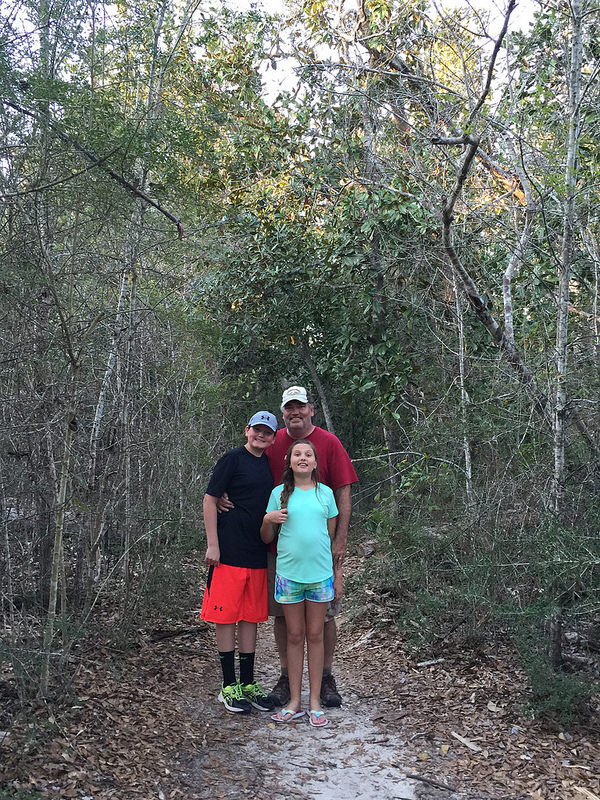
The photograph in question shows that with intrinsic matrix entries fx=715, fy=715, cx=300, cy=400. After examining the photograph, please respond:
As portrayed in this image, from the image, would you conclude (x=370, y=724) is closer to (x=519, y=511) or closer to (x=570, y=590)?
(x=570, y=590)

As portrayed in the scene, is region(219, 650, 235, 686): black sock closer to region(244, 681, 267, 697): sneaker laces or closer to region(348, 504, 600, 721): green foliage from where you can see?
region(244, 681, 267, 697): sneaker laces

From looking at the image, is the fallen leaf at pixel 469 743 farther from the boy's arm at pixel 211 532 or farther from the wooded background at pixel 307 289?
the boy's arm at pixel 211 532

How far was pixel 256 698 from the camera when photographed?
4406mm

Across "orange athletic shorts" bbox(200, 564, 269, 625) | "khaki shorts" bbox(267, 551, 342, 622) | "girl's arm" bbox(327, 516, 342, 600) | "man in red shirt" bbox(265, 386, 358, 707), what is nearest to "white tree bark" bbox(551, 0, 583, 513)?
"man in red shirt" bbox(265, 386, 358, 707)

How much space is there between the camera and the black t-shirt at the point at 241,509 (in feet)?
14.3

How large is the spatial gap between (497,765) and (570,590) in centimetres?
104

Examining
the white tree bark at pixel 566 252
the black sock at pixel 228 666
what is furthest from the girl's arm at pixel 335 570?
the white tree bark at pixel 566 252

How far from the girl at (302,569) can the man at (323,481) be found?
0.21 m

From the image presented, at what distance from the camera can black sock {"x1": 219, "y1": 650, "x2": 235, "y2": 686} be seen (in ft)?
14.3

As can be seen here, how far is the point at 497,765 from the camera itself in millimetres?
3775

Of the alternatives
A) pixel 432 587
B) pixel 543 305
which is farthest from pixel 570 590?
pixel 543 305

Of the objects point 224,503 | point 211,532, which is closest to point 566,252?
point 224,503

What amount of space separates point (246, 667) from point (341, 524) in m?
1.06

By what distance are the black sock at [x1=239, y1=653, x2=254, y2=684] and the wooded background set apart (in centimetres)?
100
